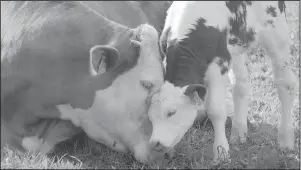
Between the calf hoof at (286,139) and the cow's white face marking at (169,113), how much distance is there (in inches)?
52.3

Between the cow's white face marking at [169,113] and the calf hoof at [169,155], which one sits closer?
the cow's white face marking at [169,113]

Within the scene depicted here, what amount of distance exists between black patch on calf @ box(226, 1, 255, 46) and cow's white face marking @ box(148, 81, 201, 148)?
967 mm

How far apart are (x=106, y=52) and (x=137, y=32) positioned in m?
0.56

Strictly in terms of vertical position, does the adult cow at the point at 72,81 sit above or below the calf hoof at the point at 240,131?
above

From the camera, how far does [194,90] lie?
5039 millimetres

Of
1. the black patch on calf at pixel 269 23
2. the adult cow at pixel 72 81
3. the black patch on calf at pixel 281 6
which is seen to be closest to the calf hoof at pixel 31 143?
the adult cow at pixel 72 81

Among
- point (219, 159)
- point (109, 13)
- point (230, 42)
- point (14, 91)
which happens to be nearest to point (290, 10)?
point (109, 13)

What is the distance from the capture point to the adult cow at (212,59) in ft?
16.3

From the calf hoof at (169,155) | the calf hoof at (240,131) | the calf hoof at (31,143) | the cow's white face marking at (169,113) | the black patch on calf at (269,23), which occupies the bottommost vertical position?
the calf hoof at (240,131)

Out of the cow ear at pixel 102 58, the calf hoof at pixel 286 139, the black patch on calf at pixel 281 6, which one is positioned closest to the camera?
the cow ear at pixel 102 58

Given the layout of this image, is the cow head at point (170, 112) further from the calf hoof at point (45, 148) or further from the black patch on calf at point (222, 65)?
the calf hoof at point (45, 148)

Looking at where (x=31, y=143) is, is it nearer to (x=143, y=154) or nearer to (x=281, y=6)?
(x=143, y=154)

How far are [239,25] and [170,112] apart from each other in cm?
135

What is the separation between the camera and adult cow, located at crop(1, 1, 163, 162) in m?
5.18
